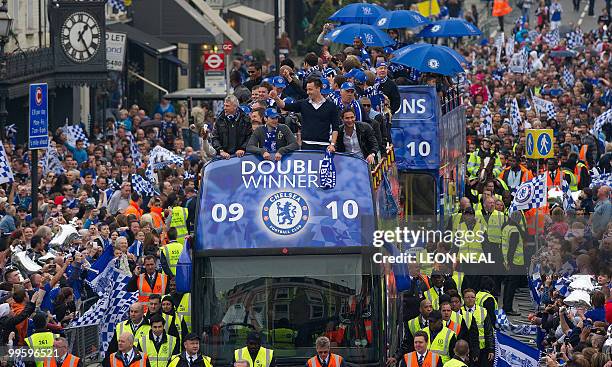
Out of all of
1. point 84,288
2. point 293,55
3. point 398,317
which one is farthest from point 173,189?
point 293,55

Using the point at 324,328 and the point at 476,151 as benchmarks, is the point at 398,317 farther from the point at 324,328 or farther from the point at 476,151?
the point at 476,151

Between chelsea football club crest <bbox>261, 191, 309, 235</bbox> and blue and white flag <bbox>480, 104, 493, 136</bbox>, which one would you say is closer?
chelsea football club crest <bbox>261, 191, 309, 235</bbox>

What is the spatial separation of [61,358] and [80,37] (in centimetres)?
1954

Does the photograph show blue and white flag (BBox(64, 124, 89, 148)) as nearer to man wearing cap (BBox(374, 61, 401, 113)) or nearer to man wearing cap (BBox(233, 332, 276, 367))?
man wearing cap (BBox(374, 61, 401, 113))

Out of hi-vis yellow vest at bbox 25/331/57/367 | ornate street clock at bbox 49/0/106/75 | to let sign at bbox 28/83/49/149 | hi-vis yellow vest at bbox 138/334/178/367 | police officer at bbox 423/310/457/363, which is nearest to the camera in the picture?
hi-vis yellow vest at bbox 25/331/57/367

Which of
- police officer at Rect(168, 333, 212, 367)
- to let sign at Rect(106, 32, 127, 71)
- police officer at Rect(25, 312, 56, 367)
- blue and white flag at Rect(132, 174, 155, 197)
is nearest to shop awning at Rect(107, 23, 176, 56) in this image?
to let sign at Rect(106, 32, 127, 71)

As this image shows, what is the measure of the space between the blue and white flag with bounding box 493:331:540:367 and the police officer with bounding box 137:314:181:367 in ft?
11.4

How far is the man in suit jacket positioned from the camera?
2164 cm

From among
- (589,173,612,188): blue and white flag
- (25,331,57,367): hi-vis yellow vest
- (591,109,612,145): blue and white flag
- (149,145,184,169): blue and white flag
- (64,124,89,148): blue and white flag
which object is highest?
(591,109,612,145): blue and white flag

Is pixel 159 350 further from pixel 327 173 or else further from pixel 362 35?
pixel 362 35

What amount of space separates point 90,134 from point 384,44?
13809 millimetres

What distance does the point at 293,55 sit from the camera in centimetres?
7031

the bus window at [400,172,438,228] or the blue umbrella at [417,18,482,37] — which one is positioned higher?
the blue umbrella at [417,18,482,37]

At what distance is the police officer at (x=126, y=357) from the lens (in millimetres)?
20375
